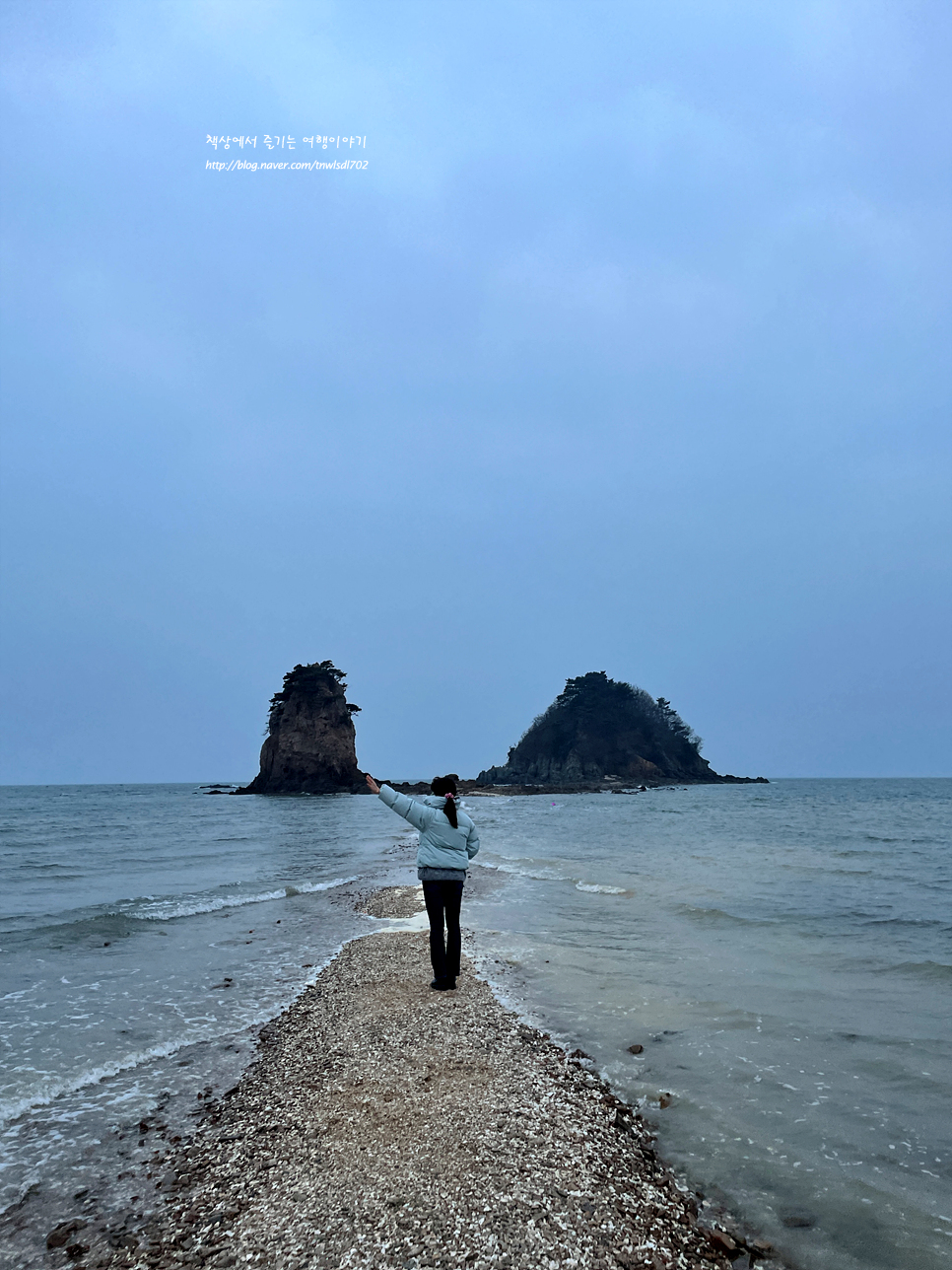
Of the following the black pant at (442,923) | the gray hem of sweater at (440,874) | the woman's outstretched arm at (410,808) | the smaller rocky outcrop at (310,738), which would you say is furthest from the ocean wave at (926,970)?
the smaller rocky outcrop at (310,738)

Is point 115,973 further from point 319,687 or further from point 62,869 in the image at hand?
point 319,687

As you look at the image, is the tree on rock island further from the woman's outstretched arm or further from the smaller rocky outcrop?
the woman's outstretched arm

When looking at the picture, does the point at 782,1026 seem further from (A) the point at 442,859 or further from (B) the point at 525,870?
(B) the point at 525,870

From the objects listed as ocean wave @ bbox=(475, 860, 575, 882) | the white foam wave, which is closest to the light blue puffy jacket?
the white foam wave

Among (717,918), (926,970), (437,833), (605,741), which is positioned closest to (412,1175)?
(437,833)

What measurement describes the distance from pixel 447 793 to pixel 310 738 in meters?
103

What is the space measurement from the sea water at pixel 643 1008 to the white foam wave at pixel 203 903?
102mm

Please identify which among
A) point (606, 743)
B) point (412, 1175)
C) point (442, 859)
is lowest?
point (412, 1175)

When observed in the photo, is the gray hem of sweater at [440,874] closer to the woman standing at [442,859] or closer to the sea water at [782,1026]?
the woman standing at [442,859]

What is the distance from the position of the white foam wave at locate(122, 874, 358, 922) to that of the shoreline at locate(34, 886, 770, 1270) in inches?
390

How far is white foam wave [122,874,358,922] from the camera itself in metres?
16.0

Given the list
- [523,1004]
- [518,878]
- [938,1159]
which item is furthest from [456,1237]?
[518,878]

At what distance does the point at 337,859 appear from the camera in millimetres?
27734

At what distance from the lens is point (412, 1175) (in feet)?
15.5
